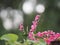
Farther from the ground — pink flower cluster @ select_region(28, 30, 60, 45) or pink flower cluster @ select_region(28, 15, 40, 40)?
pink flower cluster @ select_region(28, 15, 40, 40)

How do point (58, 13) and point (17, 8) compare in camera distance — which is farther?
point (58, 13)

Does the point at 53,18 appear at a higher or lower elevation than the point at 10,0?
lower

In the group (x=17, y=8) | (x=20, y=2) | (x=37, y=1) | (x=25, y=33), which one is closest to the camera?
(x=25, y=33)

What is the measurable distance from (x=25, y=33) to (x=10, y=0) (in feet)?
12.0

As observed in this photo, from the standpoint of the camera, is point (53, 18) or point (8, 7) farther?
point (8, 7)

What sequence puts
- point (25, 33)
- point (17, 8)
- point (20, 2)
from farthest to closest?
point (20, 2) → point (17, 8) → point (25, 33)

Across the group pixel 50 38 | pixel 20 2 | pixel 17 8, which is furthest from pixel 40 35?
pixel 20 2

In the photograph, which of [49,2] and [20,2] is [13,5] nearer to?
[20,2]

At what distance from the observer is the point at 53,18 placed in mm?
4309

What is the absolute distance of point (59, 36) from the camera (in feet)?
3.62

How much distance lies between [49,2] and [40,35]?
371 centimetres

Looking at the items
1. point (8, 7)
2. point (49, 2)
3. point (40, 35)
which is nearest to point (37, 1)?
point (49, 2)

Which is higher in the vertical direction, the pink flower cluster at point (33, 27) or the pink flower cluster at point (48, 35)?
the pink flower cluster at point (33, 27)

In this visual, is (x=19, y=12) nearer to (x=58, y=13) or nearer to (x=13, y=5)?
(x=13, y=5)
